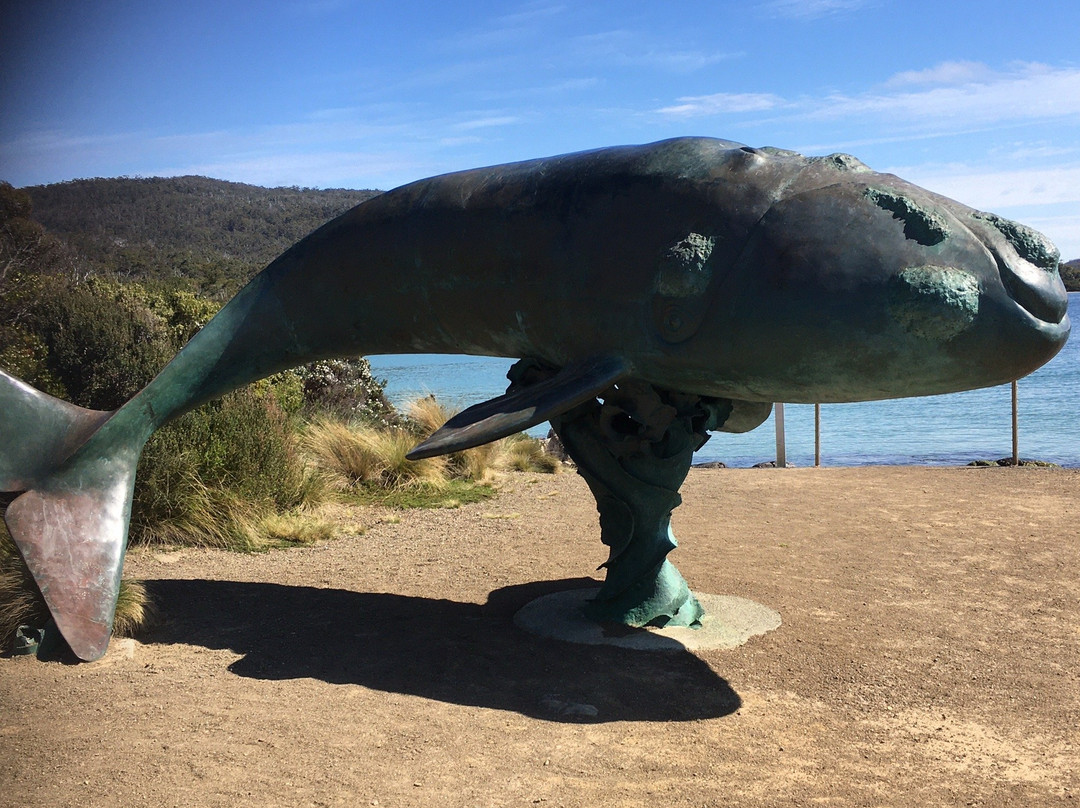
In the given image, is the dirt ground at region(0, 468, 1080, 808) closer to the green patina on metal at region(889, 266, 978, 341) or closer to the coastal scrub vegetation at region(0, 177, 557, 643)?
the coastal scrub vegetation at region(0, 177, 557, 643)

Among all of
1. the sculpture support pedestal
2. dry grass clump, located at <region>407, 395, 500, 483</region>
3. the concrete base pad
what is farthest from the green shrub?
the sculpture support pedestal

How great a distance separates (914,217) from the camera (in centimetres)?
402

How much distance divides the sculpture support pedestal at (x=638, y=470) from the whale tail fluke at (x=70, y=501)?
2.22m

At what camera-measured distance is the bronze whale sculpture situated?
3971 mm

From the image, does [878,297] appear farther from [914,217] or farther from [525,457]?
[525,457]

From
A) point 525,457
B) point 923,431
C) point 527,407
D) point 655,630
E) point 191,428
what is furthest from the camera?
point 923,431

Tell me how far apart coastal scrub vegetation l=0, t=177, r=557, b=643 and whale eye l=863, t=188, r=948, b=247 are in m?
3.32

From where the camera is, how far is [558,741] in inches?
159

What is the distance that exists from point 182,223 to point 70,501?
104ft

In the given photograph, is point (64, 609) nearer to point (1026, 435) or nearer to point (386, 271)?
point (386, 271)

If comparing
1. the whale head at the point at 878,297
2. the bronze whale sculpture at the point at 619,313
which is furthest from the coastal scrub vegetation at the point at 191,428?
the whale head at the point at 878,297

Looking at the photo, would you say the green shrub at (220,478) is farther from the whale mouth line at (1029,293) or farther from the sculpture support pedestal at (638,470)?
the whale mouth line at (1029,293)

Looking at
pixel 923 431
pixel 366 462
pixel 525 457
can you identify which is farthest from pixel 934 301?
pixel 923 431

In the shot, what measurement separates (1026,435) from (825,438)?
461 cm
